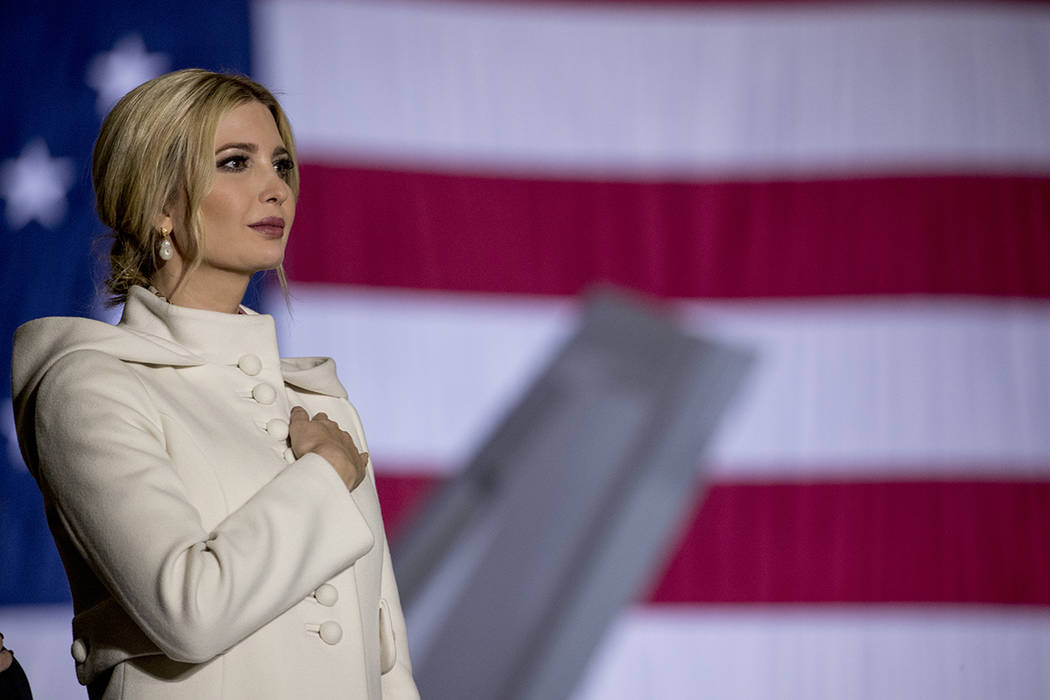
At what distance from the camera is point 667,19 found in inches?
75.2

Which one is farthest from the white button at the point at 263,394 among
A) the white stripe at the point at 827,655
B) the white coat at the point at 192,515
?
the white stripe at the point at 827,655

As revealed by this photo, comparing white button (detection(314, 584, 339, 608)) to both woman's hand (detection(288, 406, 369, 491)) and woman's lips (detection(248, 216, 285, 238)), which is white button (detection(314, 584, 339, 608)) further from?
woman's lips (detection(248, 216, 285, 238))

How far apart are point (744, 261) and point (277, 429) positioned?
4.51ft

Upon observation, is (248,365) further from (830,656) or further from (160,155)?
(830,656)

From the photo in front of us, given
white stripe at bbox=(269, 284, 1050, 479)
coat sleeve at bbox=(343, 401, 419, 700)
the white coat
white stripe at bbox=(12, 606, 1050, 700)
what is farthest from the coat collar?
white stripe at bbox=(12, 606, 1050, 700)

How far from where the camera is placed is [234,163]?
60 centimetres

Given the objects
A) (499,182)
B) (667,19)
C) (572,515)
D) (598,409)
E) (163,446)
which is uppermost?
(667,19)

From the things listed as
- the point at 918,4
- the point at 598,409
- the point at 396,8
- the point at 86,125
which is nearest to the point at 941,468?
Result: the point at 598,409

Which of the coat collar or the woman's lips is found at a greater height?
the woman's lips

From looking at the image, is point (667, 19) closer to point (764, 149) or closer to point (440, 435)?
point (764, 149)

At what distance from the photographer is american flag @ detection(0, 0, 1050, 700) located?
167 centimetres

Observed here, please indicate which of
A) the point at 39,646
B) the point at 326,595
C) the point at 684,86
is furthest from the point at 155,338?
the point at 684,86

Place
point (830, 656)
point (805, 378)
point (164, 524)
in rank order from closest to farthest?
1. point (164, 524)
2. point (830, 656)
3. point (805, 378)

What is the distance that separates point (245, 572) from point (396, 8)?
60.3 inches
